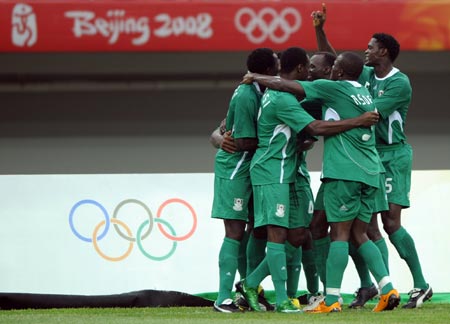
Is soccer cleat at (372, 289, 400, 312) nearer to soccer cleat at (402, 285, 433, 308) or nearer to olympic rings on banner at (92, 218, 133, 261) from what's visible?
soccer cleat at (402, 285, 433, 308)

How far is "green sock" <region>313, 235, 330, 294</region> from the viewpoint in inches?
308

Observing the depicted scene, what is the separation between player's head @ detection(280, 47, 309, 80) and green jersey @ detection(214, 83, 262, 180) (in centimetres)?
28

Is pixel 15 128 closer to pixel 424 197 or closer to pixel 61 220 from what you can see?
pixel 61 220

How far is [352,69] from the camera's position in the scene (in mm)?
7352

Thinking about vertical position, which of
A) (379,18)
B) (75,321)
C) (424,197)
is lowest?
(75,321)

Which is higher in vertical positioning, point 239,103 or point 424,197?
point 239,103

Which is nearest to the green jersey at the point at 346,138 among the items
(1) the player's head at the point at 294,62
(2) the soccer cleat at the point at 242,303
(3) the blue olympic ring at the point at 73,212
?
(1) the player's head at the point at 294,62

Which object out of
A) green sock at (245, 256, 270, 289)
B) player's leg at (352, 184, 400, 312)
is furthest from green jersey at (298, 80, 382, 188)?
green sock at (245, 256, 270, 289)

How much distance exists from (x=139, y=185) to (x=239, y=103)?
222 centimetres

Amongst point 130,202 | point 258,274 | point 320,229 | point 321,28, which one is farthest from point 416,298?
point 130,202

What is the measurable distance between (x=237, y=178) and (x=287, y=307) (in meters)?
0.96

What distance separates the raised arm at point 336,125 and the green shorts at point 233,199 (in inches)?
27.6

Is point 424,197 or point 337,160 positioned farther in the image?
point 424,197

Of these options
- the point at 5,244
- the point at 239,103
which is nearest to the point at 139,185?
the point at 5,244
